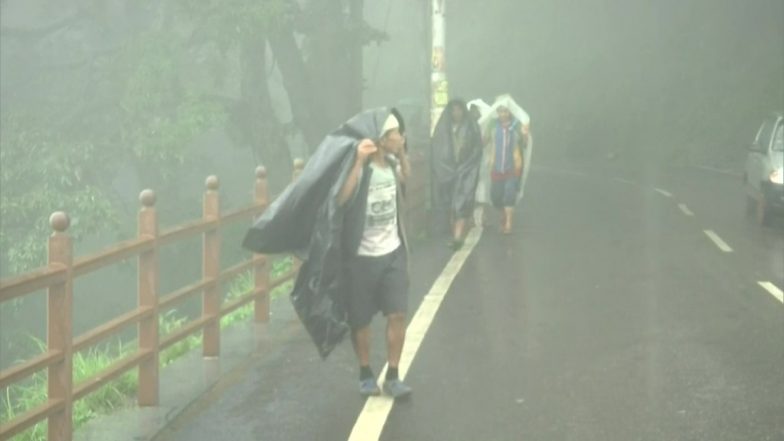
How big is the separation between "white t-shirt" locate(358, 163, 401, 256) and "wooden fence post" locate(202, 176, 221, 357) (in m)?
1.93

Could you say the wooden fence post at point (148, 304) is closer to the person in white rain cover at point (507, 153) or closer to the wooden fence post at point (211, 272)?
the wooden fence post at point (211, 272)

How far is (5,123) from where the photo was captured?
25047mm

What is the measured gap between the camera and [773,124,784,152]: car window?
21703mm

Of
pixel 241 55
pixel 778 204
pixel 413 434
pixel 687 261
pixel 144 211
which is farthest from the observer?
pixel 241 55

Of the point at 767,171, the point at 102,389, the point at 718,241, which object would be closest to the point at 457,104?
the point at 718,241

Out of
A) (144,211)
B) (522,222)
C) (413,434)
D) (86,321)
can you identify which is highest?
(144,211)

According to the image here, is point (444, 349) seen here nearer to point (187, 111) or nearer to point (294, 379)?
point (294, 379)

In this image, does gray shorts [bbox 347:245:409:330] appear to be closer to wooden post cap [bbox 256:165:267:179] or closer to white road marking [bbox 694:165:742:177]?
wooden post cap [bbox 256:165:267:179]


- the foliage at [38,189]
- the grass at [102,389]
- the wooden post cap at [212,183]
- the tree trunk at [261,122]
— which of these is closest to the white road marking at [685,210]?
the tree trunk at [261,122]

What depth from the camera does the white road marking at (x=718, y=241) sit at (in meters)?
18.3

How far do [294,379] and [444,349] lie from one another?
1.44m

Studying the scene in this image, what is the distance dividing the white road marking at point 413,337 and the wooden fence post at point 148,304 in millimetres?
1298

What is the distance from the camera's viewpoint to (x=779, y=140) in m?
22.0

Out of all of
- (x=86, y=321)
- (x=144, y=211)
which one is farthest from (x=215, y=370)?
(x=86, y=321)
